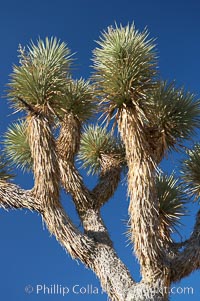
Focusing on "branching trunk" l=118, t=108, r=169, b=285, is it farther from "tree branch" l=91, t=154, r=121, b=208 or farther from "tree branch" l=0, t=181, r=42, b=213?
"tree branch" l=0, t=181, r=42, b=213

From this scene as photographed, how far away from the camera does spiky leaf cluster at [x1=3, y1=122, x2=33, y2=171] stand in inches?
423

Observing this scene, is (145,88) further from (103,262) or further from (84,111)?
(103,262)

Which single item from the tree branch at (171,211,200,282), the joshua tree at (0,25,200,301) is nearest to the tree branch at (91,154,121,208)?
the joshua tree at (0,25,200,301)

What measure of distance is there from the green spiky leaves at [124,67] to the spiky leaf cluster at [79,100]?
896mm

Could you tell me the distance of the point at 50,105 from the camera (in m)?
9.30

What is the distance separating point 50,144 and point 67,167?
0.74m

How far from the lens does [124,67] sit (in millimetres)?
8812

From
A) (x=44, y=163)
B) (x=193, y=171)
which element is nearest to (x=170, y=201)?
(x=193, y=171)

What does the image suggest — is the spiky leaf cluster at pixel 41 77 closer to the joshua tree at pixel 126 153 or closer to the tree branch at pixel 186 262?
the joshua tree at pixel 126 153

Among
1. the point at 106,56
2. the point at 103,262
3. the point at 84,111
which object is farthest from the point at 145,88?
the point at 103,262

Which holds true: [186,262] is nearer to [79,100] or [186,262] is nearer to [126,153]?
[126,153]

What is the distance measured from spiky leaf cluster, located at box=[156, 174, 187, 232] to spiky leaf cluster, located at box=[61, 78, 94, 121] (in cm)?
174

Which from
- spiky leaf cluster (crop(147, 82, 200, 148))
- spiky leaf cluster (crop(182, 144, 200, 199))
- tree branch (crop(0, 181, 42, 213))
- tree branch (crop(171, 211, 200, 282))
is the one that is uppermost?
spiky leaf cluster (crop(147, 82, 200, 148))

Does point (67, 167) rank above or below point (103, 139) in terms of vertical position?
below
